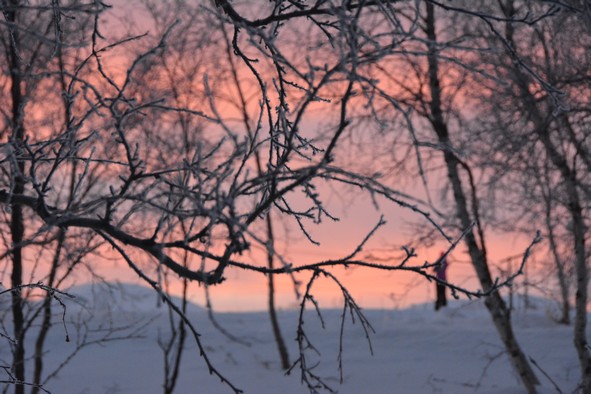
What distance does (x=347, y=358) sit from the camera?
13641 millimetres

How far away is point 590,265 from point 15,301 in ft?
28.1

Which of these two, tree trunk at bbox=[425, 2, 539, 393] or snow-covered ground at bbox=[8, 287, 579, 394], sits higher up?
tree trunk at bbox=[425, 2, 539, 393]

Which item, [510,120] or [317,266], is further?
[510,120]

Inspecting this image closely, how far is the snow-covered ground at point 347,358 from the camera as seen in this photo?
11719mm

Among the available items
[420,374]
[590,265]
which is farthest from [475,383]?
[590,265]

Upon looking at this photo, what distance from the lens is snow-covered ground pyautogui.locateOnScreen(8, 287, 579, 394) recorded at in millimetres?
11719

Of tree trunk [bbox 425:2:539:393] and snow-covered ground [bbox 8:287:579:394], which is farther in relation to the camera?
snow-covered ground [bbox 8:287:579:394]

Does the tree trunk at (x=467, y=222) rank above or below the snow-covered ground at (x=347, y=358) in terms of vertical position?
above

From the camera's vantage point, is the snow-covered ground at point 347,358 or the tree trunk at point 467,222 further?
the snow-covered ground at point 347,358

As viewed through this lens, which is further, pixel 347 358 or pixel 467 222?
pixel 347 358

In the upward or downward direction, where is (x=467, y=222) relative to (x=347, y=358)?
upward

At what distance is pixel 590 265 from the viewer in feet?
38.9

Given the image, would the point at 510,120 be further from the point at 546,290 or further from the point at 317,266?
the point at 317,266

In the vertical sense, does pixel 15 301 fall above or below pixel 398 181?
below
